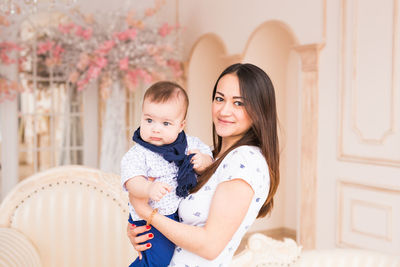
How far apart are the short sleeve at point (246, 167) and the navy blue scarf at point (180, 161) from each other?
0.10 m

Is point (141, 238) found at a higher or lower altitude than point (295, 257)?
higher

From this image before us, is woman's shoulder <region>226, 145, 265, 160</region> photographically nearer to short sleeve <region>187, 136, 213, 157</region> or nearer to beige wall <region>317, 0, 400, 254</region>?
short sleeve <region>187, 136, 213, 157</region>

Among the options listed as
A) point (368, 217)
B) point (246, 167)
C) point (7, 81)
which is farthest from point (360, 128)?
point (7, 81)

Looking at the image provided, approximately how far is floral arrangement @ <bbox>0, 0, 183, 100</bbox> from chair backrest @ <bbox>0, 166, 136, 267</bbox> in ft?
6.25

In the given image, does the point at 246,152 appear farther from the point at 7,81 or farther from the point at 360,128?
the point at 7,81

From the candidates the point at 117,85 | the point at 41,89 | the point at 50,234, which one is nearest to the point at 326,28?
the point at 117,85

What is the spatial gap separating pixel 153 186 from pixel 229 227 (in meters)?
0.25

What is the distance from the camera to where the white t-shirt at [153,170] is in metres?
1.36

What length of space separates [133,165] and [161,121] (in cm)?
16

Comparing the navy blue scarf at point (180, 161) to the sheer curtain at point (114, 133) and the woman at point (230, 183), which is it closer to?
the woman at point (230, 183)

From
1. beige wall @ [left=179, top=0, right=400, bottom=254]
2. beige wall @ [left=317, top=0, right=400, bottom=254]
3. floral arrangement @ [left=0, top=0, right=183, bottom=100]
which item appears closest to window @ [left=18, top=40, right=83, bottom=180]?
floral arrangement @ [left=0, top=0, right=183, bottom=100]

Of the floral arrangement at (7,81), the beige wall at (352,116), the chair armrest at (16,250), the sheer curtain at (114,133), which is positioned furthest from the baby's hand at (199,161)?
the floral arrangement at (7,81)

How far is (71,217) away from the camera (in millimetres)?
2271

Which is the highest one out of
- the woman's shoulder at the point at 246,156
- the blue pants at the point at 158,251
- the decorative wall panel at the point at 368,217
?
the woman's shoulder at the point at 246,156
